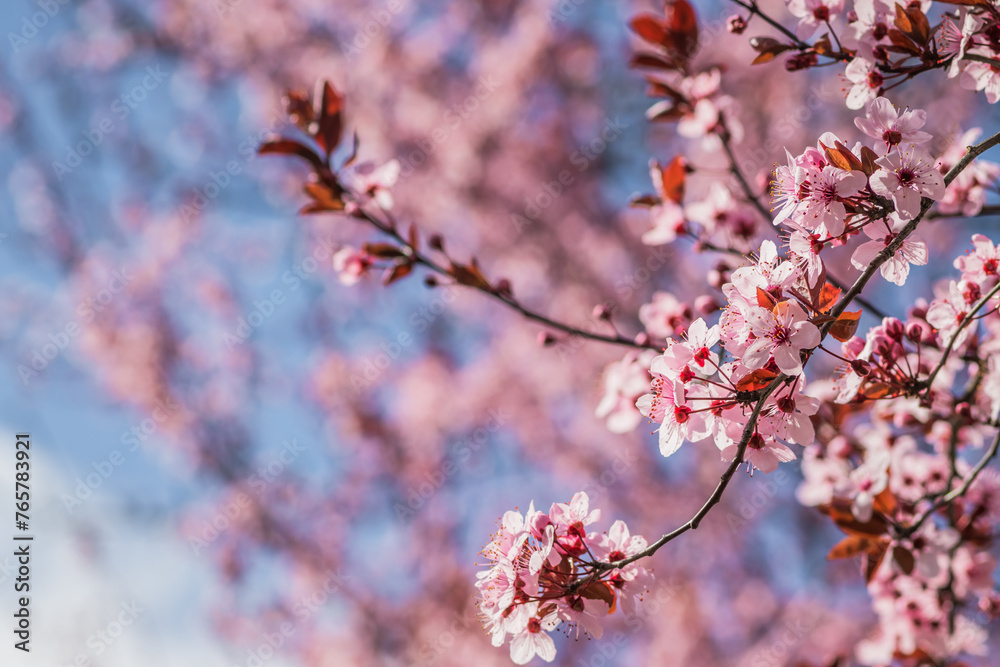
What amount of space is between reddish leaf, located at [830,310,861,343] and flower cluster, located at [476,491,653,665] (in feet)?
1.47

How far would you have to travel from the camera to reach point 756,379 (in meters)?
0.91

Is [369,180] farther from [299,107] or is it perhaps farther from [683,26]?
[683,26]

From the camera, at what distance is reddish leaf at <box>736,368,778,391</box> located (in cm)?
91

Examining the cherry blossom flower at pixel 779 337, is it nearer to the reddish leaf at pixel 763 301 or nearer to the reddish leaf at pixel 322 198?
the reddish leaf at pixel 763 301

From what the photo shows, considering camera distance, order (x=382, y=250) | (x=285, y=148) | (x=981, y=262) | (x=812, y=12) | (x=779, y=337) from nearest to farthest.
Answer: (x=779, y=337) → (x=981, y=262) → (x=812, y=12) → (x=285, y=148) → (x=382, y=250)

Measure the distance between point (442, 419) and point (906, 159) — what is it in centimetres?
591

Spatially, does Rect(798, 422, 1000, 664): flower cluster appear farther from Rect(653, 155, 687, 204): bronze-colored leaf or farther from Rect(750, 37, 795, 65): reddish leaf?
Rect(750, 37, 795, 65): reddish leaf

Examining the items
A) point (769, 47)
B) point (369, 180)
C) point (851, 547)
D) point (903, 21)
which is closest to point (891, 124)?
point (903, 21)

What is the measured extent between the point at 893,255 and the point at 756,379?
29 cm

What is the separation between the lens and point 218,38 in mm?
6281

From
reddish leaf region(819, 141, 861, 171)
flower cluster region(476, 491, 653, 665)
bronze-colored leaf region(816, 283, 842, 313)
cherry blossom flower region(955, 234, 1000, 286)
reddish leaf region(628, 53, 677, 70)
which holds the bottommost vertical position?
flower cluster region(476, 491, 653, 665)

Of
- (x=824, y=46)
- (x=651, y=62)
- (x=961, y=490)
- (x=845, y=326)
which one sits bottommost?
(x=845, y=326)

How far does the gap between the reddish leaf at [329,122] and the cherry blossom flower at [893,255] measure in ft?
4.09

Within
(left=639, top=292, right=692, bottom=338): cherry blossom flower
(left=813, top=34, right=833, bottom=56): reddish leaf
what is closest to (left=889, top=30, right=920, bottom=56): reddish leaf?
(left=813, top=34, right=833, bottom=56): reddish leaf
